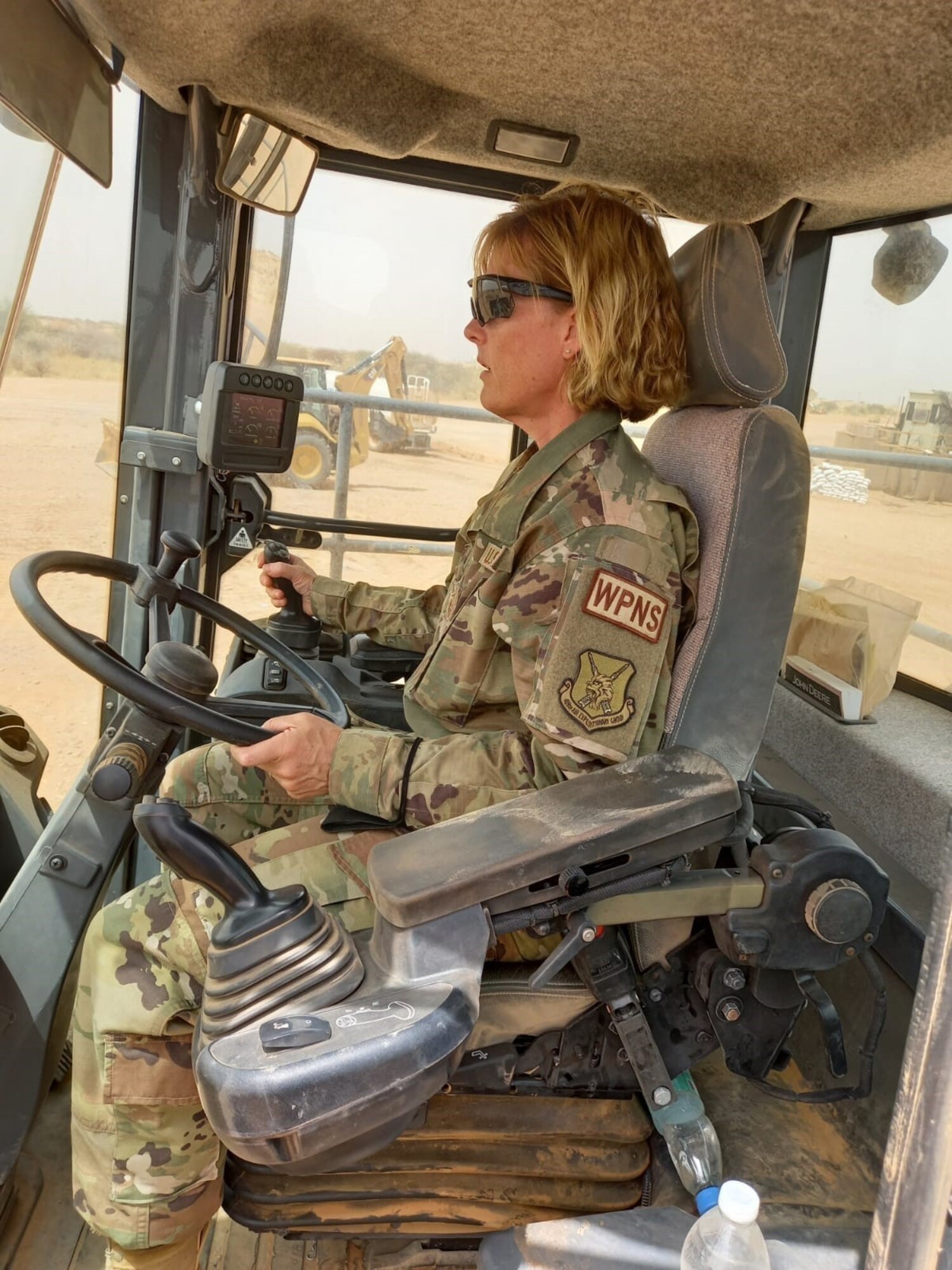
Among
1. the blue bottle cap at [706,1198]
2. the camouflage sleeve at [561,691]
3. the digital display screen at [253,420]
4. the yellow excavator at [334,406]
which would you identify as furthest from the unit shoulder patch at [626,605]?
the yellow excavator at [334,406]

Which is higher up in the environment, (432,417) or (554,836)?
(432,417)

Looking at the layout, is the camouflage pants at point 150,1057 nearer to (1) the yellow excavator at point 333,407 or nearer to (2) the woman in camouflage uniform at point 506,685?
(2) the woman in camouflage uniform at point 506,685

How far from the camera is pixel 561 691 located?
1.28 meters

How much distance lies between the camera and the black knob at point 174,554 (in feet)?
5.24

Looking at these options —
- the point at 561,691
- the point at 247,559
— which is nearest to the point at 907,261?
the point at 561,691

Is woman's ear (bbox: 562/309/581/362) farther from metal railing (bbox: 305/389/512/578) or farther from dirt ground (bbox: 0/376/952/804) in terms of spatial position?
metal railing (bbox: 305/389/512/578)

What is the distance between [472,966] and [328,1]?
4.31ft

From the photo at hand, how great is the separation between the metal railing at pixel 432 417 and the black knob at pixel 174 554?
0.71m

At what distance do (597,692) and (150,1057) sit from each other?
0.76 meters

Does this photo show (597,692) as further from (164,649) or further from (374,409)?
(374,409)

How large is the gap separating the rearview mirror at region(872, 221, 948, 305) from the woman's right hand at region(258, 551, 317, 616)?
4.75ft

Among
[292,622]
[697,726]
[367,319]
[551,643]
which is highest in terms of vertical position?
[367,319]

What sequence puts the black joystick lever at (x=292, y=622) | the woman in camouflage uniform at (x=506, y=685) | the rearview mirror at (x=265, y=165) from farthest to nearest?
the black joystick lever at (x=292, y=622)
the rearview mirror at (x=265, y=165)
the woman in camouflage uniform at (x=506, y=685)

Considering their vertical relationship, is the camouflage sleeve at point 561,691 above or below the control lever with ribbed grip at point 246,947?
above
